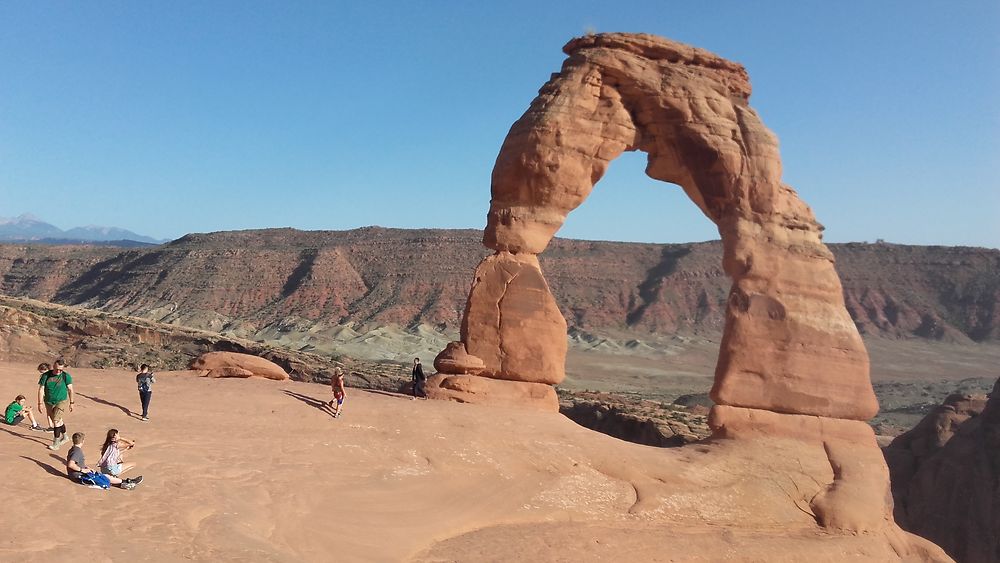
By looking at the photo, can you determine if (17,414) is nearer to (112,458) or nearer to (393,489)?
(112,458)

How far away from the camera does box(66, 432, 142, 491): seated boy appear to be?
9.28 metres

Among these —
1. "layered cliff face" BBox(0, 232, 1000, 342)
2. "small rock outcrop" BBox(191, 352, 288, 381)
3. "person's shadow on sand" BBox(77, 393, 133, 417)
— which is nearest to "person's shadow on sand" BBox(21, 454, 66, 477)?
"person's shadow on sand" BBox(77, 393, 133, 417)

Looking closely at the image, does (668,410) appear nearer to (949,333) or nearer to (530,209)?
(530,209)

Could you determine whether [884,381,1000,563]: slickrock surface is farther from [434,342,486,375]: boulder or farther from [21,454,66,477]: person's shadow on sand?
[21,454,66,477]: person's shadow on sand

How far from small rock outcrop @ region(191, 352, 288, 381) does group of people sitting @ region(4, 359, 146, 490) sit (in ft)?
17.5

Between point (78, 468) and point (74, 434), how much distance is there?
1.52 ft

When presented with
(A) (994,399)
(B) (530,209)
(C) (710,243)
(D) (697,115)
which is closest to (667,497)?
(B) (530,209)

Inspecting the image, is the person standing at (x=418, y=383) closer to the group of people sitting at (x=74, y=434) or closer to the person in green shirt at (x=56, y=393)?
the group of people sitting at (x=74, y=434)

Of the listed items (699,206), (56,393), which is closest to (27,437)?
(56,393)

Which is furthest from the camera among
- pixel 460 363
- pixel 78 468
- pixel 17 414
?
pixel 460 363

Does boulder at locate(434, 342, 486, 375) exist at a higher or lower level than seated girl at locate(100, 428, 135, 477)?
higher

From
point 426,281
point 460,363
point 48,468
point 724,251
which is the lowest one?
point 48,468

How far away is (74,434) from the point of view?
9.48 m

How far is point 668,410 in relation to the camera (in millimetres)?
31734
